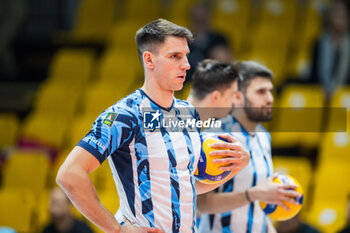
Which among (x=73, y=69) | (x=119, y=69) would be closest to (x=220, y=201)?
(x=119, y=69)

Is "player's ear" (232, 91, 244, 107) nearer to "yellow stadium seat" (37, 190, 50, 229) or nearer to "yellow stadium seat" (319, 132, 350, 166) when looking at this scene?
"yellow stadium seat" (319, 132, 350, 166)

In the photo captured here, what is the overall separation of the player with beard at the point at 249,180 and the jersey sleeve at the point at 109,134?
1012 mm

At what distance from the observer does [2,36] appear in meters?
9.41

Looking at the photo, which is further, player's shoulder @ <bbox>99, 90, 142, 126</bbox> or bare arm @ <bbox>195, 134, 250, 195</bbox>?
bare arm @ <bbox>195, 134, 250, 195</bbox>

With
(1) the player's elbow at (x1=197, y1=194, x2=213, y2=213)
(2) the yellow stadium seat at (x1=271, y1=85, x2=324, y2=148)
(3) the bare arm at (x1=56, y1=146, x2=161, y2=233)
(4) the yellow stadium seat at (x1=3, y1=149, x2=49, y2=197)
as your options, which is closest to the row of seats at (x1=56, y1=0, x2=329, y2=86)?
(2) the yellow stadium seat at (x1=271, y1=85, x2=324, y2=148)

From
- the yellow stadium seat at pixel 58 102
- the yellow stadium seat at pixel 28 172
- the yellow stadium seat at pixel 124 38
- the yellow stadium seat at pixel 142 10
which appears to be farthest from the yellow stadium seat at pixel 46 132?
the yellow stadium seat at pixel 142 10

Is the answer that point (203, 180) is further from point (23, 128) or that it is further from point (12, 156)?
point (23, 128)

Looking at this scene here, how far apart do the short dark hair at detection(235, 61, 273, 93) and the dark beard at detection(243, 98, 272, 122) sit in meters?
0.13

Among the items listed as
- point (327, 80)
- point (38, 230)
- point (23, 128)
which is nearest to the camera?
point (38, 230)

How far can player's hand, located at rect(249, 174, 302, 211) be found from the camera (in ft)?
11.6

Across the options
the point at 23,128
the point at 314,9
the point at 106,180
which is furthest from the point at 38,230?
the point at 314,9

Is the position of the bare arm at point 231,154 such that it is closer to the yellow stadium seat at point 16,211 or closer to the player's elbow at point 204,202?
the player's elbow at point 204,202

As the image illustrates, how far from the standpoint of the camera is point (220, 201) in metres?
3.52

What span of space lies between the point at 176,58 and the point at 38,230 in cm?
409
